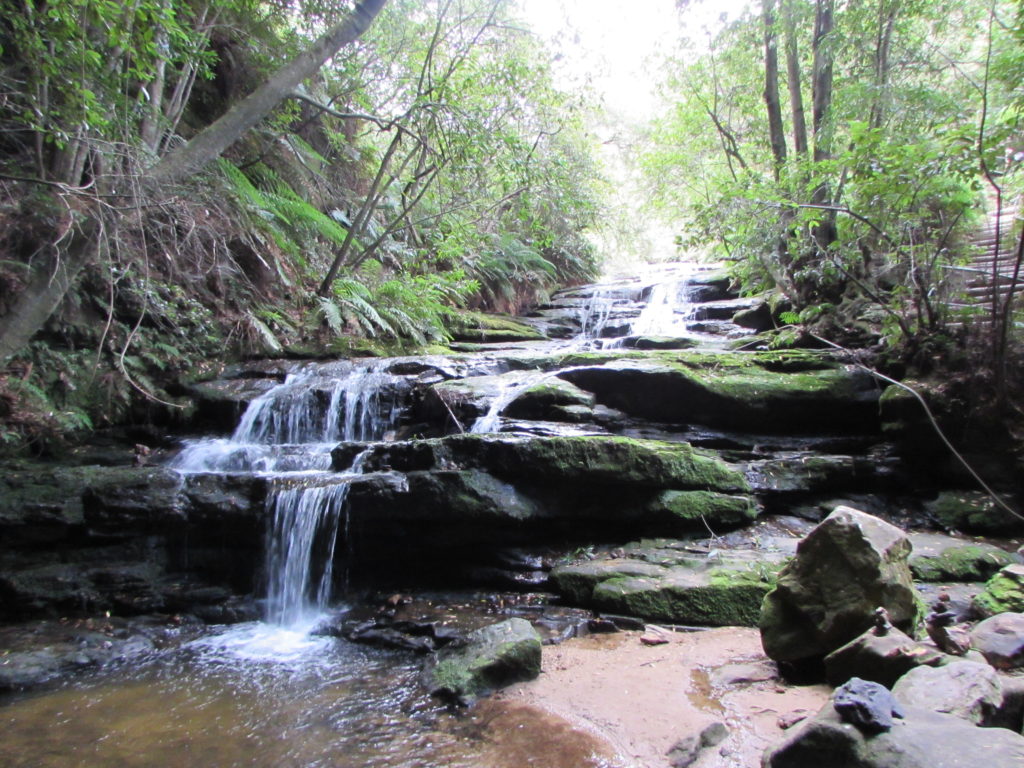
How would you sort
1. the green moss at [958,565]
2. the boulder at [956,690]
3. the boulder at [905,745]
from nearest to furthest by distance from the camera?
the boulder at [905,745]
the boulder at [956,690]
the green moss at [958,565]

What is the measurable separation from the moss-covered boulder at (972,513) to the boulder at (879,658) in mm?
3763

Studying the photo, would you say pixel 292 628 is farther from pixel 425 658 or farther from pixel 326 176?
pixel 326 176

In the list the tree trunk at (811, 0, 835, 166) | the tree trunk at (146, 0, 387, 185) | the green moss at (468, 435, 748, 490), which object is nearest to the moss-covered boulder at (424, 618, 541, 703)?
the green moss at (468, 435, 748, 490)

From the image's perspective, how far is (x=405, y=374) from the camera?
8.77 m

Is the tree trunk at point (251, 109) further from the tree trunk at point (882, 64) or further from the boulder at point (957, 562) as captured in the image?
the boulder at point (957, 562)

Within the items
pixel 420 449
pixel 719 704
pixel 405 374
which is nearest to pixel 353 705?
pixel 719 704

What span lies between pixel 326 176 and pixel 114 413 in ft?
23.9

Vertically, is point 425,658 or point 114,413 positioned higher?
point 114,413

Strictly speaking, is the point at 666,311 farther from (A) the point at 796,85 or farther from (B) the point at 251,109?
(B) the point at 251,109

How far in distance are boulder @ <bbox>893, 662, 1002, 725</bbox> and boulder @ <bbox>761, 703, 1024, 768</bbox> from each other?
110 millimetres

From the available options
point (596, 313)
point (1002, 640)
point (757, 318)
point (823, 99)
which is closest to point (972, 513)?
point (1002, 640)

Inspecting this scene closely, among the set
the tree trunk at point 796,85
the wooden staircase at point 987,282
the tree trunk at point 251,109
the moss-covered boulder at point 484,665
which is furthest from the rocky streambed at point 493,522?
the tree trunk at point 796,85

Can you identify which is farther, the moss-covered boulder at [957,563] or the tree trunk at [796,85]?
the tree trunk at [796,85]

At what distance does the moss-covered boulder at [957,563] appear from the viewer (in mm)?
4602
